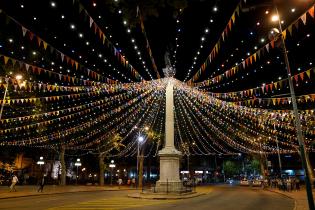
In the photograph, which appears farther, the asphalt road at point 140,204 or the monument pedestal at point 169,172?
the monument pedestal at point 169,172

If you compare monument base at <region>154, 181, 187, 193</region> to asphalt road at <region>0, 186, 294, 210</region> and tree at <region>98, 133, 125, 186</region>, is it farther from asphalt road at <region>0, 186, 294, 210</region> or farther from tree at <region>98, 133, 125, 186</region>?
tree at <region>98, 133, 125, 186</region>

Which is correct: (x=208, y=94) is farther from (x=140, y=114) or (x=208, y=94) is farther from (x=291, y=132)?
(x=291, y=132)

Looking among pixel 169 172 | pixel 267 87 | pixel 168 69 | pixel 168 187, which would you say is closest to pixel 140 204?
pixel 168 187

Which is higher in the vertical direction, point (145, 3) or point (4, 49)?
point (4, 49)

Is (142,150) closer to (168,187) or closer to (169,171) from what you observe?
(169,171)

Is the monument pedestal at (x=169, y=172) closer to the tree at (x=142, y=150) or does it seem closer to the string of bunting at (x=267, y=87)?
the string of bunting at (x=267, y=87)

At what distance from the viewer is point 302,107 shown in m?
31.9

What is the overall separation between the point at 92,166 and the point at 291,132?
36.4m

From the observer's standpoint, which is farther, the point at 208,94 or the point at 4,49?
the point at 208,94

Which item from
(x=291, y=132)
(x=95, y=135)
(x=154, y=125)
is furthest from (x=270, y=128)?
(x=95, y=135)

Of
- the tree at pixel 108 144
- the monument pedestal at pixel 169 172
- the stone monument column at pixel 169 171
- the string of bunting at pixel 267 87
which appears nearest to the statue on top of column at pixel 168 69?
the string of bunting at pixel 267 87

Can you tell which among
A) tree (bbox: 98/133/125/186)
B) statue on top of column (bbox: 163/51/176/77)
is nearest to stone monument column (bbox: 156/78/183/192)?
statue on top of column (bbox: 163/51/176/77)

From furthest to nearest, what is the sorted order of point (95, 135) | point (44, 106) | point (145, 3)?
point (95, 135) → point (44, 106) → point (145, 3)

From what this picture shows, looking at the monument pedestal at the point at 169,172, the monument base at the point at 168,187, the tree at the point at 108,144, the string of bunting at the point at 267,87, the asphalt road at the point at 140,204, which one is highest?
the string of bunting at the point at 267,87
